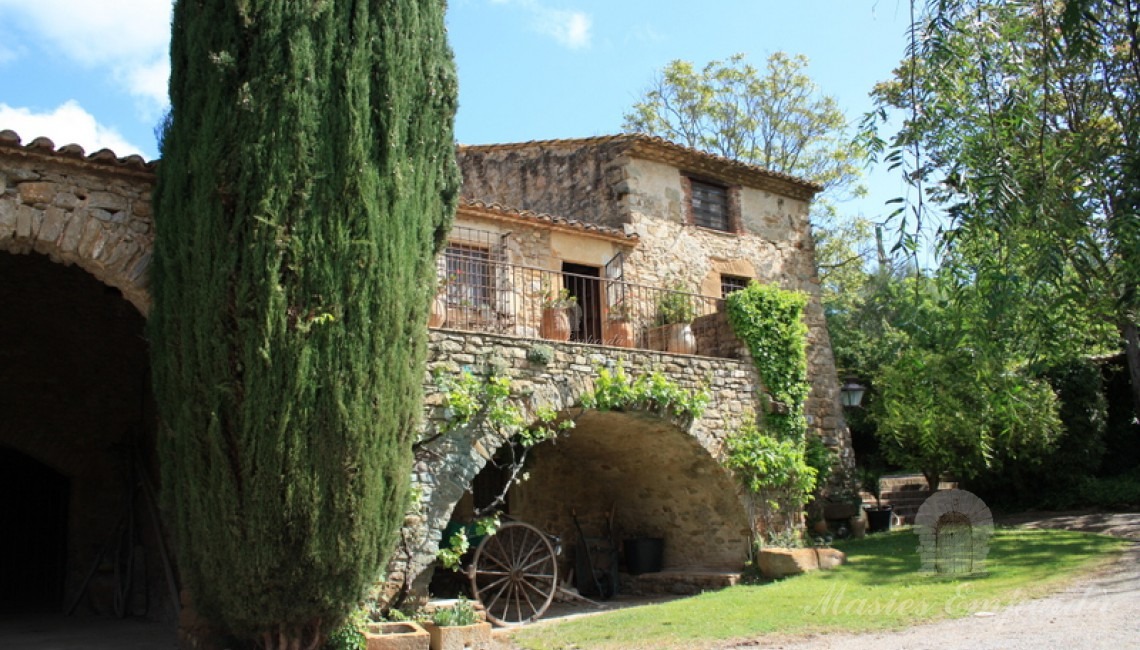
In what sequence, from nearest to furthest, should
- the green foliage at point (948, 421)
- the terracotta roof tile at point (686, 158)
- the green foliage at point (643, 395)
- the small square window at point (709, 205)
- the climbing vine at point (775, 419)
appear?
the green foliage at point (643, 395) → the climbing vine at point (775, 419) → the green foliage at point (948, 421) → the terracotta roof tile at point (686, 158) → the small square window at point (709, 205)

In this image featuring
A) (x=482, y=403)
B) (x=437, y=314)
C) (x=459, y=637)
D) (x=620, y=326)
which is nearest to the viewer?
(x=459, y=637)

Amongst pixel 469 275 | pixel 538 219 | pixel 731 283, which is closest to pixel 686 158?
pixel 731 283

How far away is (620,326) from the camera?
454 inches

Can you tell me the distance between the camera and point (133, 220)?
6.82 meters

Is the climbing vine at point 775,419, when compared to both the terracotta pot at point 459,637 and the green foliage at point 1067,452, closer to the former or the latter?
the terracotta pot at point 459,637

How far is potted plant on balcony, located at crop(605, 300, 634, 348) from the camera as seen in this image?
1149 centimetres

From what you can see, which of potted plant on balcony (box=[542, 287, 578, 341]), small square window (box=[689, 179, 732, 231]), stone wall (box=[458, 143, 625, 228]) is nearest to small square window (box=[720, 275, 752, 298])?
small square window (box=[689, 179, 732, 231])

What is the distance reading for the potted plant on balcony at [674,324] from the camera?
36.1 ft

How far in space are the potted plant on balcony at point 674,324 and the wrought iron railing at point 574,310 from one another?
13 mm

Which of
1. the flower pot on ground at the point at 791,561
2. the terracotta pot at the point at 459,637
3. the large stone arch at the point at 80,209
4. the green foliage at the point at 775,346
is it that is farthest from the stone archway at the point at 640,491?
the large stone arch at the point at 80,209

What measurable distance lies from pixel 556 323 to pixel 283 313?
4512 millimetres

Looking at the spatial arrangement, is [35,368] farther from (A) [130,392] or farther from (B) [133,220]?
(B) [133,220]

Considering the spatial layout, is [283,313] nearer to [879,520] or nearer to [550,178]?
[550,178]

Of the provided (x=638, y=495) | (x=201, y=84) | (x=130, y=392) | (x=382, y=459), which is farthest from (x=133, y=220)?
(x=638, y=495)
